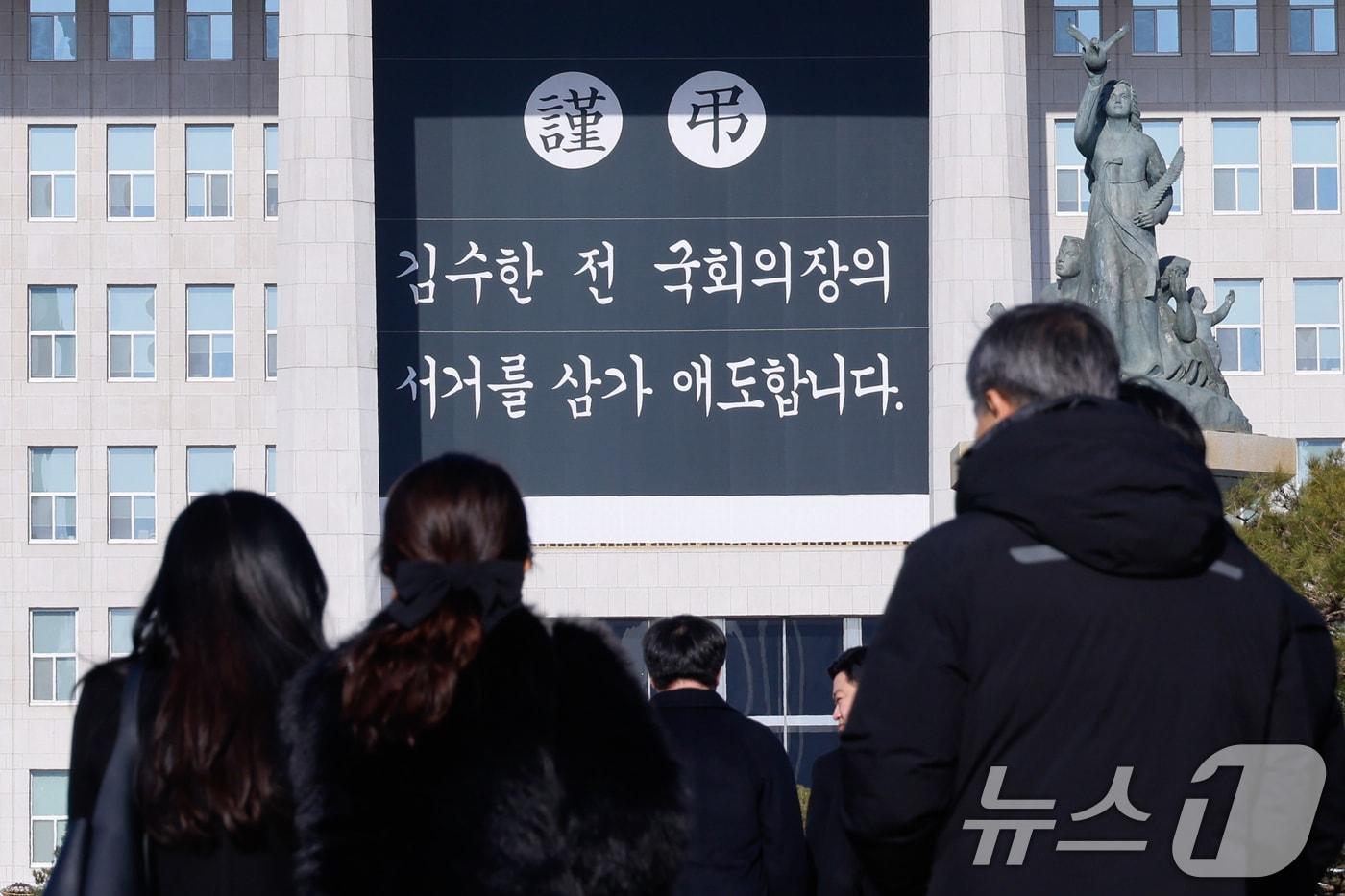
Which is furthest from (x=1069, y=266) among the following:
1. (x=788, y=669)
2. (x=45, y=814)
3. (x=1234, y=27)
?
(x=45, y=814)

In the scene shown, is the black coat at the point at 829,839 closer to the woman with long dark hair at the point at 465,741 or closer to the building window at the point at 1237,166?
the woman with long dark hair at the point at 465,741

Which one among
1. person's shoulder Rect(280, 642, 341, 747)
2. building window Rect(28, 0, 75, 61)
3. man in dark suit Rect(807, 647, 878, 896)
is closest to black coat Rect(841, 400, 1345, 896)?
person's shoulder Rect(280, 642, 341, 747)

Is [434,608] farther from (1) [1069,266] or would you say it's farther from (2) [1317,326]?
(2) [1317,326]

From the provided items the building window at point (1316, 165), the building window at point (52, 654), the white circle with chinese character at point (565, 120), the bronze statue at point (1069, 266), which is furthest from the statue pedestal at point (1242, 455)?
the building window at point (52, 654)

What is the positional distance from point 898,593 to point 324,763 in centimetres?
95

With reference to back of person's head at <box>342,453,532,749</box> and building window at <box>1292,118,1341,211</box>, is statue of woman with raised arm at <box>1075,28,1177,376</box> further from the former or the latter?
building window at <box>1292,118,1341,211</box>

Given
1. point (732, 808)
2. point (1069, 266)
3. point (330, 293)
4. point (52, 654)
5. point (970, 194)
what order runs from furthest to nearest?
1. point (52, 654)
2. point (330, 293)
3. point (970, 194)
4. point (1069, 266)
5. point (732, 808)

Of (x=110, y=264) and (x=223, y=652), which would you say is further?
(x=110, y=264)

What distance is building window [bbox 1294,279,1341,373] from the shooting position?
29094 millimetres

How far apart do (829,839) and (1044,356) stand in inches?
96.8

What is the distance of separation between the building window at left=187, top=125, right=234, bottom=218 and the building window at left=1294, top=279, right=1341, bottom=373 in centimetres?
1533

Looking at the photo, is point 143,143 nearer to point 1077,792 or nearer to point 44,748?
point 44,748

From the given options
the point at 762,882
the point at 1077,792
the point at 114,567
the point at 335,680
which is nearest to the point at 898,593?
the point at 1077,792

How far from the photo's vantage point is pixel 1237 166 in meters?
29.1
